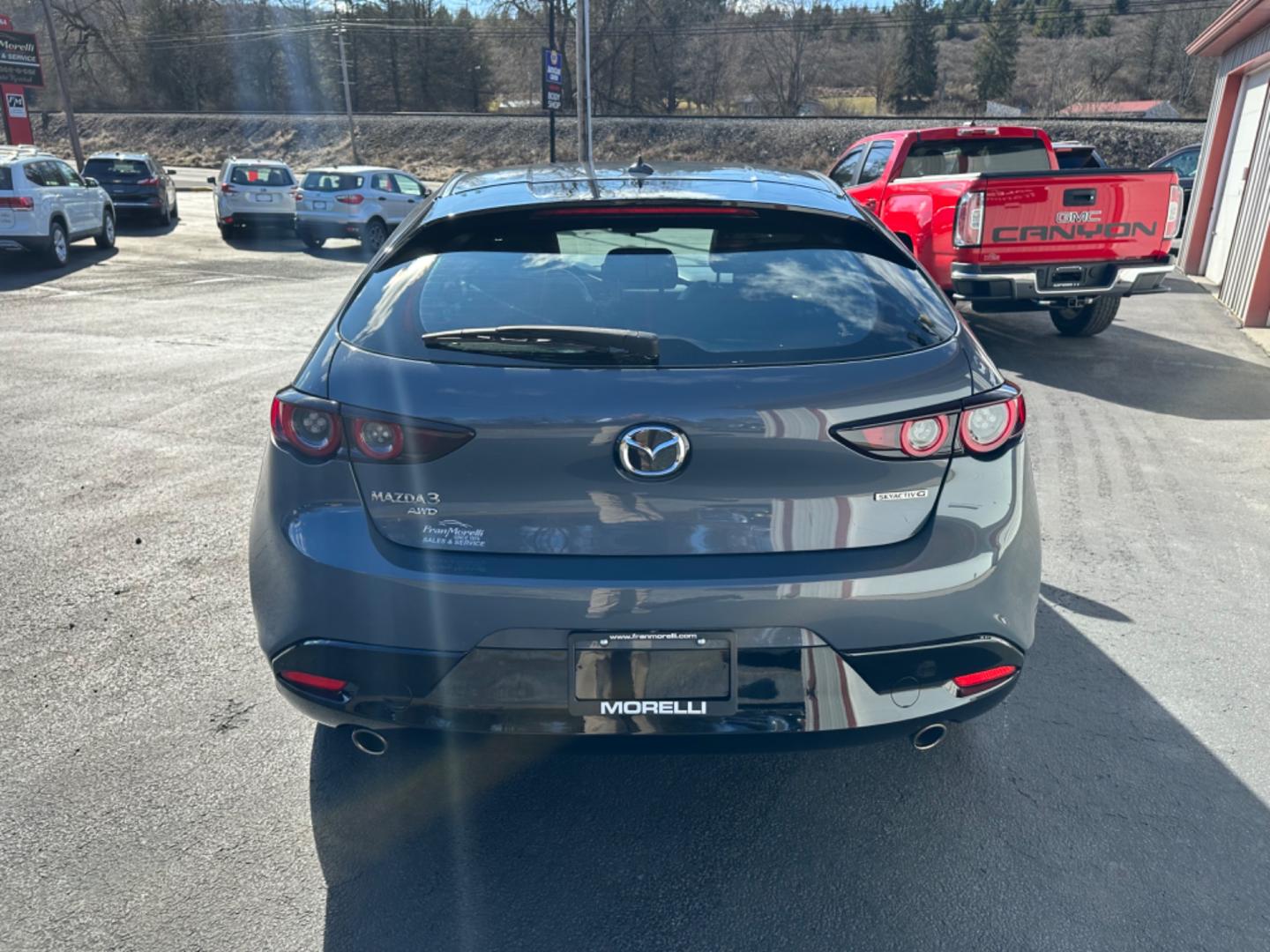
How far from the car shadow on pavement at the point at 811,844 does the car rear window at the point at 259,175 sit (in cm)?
1967

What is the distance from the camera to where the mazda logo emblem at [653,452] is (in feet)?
7.23

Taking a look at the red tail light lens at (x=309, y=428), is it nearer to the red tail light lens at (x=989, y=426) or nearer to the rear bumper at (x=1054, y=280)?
the red tail light lens at (x=989, y=426)

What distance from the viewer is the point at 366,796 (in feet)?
9.37

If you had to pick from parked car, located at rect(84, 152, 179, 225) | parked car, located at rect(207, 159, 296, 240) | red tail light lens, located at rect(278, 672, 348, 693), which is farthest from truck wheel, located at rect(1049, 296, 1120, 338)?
parked car, located at rect(84, 152, 179, 225)

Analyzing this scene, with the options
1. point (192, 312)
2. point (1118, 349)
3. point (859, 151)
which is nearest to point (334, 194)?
point (192, 312)

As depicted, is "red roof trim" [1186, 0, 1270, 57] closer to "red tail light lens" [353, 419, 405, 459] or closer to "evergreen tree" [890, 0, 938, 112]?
"red tail light lens" [353, 419, 405, 459]

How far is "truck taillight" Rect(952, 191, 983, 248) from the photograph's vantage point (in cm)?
816

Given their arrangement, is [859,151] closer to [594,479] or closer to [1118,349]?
[1118,349]

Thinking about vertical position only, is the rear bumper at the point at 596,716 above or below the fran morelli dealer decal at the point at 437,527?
below

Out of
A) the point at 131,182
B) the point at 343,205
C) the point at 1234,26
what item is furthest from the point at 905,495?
the point at 131,182

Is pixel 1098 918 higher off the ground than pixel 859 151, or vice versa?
pixel 859 151

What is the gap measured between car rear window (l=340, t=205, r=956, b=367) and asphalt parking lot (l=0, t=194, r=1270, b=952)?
1.00 meters

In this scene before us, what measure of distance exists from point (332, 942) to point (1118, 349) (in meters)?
9.22

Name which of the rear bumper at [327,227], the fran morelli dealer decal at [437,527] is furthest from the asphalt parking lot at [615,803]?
the rear bumper at [327,227]
